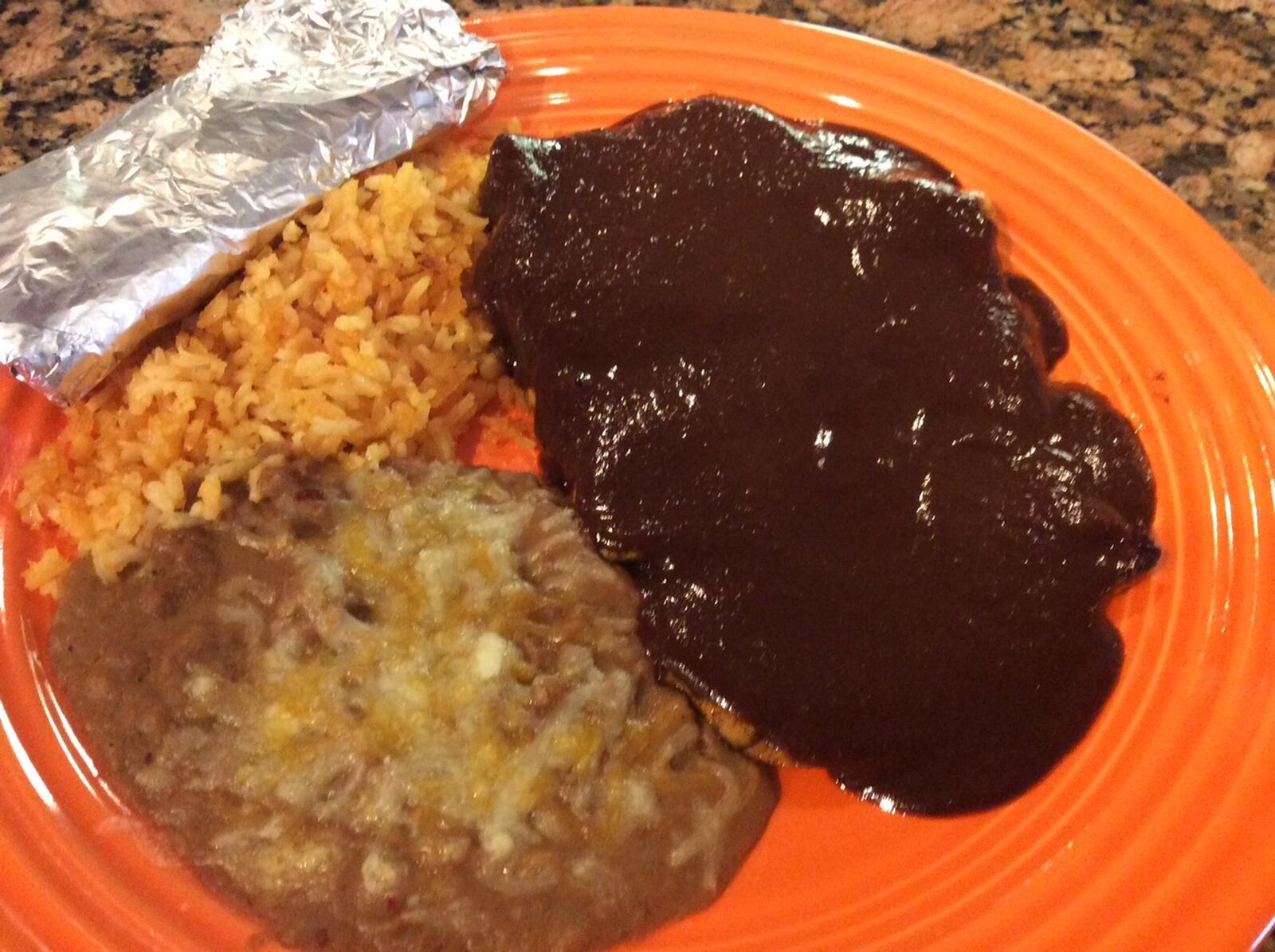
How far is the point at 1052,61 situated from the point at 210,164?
1.98 m

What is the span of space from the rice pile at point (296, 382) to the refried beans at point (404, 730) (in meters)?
0.10

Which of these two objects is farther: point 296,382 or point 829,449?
point 296,382

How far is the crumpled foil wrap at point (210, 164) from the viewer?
1.54m

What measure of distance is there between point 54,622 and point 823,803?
1339 mm

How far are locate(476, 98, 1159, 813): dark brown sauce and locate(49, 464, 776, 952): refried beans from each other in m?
0.14

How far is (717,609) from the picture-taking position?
1.45m

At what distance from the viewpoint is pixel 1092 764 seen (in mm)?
1451

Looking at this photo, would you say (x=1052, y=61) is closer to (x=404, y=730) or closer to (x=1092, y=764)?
(x=1092, y=764)

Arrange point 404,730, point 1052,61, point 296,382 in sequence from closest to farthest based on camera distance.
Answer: point 404,730, point 296,382, point 1052,61

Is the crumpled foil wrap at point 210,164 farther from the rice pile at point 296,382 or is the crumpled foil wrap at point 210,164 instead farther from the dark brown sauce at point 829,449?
the dark brown sauce at point 829,449

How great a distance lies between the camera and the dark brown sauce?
55.6 inches

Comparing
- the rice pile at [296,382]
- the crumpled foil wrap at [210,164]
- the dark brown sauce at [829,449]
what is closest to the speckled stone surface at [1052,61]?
the crumpled foil wrap at [210,164]

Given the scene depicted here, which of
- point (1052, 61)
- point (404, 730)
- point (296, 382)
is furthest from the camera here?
point (1052, 61)

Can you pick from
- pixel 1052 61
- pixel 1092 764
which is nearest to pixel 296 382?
pixel 1092 764
